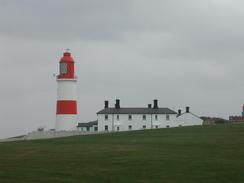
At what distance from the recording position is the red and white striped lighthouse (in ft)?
170

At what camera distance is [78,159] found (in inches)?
819

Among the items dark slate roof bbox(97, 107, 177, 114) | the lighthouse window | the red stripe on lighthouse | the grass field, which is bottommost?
the grass field

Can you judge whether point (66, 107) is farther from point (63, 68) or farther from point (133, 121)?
point (133, 121)

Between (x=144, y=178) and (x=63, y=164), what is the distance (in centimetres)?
435

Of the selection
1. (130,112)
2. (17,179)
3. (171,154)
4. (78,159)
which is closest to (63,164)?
(78,159)

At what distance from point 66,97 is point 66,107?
99 centimetres

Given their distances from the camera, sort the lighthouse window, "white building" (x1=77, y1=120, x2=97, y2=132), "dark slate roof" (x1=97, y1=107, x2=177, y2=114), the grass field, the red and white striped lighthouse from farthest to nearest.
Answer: "white building" (x1=77, y1=120, x2=97, y2=132) < "dark slate roof" (x1=97, y1=107, x2=177, y2=114) < the lighthouse window < the red and white striped lighthouse < the grass field

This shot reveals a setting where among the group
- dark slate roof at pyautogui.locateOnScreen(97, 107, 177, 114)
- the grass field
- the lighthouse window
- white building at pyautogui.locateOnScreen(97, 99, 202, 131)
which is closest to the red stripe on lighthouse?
the lighthouse window

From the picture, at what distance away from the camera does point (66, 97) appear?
52156mm

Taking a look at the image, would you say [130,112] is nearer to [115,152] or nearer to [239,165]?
[115,152]

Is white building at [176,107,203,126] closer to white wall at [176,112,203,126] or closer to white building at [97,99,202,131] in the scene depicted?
white wall at [176,112,203,126]

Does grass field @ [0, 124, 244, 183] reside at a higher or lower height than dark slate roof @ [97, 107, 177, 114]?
lower

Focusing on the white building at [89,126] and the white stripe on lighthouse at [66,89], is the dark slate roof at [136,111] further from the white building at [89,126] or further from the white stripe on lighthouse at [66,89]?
the white stripe on lighthouse at [66,89]

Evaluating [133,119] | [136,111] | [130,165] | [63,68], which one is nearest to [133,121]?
[133,119]
